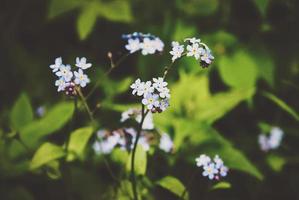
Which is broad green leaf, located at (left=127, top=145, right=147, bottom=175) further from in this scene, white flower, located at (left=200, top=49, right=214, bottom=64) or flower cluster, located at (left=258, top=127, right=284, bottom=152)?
flower cluster, located at (left=258, top=127, right=284, bottom=152)

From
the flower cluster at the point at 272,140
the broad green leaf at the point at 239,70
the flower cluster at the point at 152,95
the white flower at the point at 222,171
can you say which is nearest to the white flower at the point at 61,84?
the flower cluster at the point at 152,95

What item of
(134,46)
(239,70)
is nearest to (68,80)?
(134,46)

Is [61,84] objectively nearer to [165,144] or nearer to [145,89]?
[145,89]

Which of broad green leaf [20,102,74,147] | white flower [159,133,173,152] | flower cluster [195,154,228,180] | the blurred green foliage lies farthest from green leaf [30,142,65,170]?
flower cluster [195,154,228,180]

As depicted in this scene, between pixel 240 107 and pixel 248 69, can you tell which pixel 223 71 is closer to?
pixel 248 69

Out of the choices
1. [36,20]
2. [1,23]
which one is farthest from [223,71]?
[1,23]

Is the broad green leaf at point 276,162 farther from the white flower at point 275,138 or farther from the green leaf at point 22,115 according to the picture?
the green leaf at point 22,115
